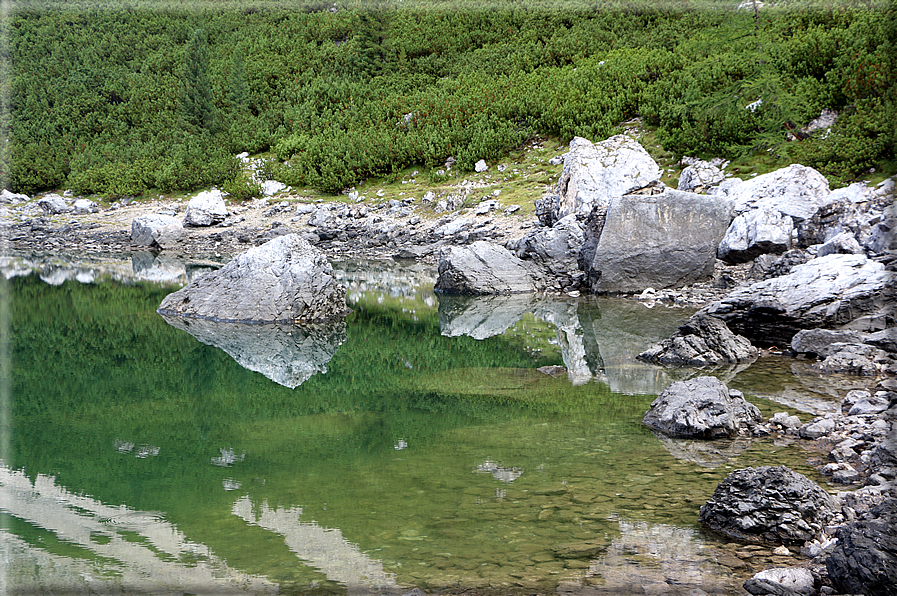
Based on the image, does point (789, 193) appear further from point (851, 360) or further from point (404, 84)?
point (404, 84)

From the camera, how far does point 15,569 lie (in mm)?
3521

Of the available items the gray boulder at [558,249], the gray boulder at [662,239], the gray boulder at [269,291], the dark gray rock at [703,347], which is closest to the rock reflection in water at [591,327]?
the dark gray rock at [703,347]

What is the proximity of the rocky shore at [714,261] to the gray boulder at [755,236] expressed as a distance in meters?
0.03

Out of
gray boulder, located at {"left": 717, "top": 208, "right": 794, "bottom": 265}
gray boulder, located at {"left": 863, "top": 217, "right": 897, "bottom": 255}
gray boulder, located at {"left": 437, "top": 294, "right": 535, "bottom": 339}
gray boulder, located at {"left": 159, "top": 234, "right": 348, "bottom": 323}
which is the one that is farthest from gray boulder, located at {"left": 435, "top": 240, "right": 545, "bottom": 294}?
gray boulder, located at {"left": 863, "top": 217, "right": 897, "bottom": 255}

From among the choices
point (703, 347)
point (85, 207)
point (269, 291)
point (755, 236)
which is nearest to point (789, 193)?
point (755, 236)

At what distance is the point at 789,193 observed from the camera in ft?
47.0

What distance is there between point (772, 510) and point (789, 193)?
1253 cm

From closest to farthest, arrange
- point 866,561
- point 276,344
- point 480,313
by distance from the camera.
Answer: point 866,561, point 276,344, point 480,313

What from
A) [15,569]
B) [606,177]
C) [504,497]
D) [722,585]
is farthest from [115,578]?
[606,177]

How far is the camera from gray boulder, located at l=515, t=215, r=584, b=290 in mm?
14953

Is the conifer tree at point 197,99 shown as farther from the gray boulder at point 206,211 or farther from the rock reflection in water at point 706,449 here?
the rock reflection in water at point 706,449

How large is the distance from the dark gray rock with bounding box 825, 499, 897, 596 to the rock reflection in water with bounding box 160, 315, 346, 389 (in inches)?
239

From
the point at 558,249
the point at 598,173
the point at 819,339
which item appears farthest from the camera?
the point at 598,173

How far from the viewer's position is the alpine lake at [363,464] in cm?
352
